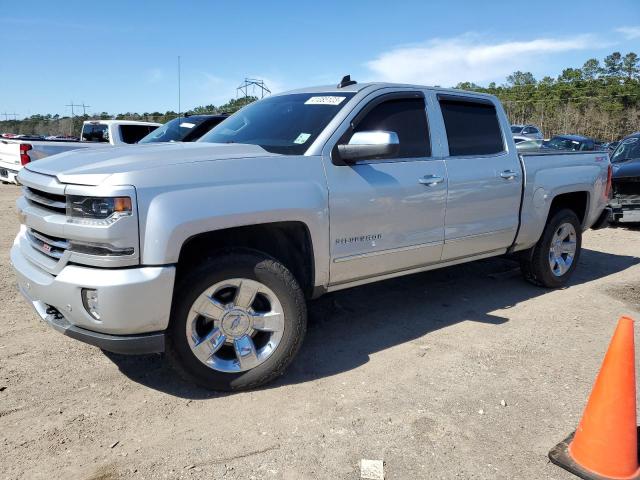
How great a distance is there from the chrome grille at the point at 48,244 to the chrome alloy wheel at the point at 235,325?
2.68 feet

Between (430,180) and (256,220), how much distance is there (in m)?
1.59

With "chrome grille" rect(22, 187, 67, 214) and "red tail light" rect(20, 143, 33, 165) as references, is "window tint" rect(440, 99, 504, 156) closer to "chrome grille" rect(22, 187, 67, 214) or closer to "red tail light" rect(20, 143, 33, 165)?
"chrome grille" rect(22, 187, 67, 214)

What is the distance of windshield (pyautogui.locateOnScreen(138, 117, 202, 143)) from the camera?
9328 millimetres

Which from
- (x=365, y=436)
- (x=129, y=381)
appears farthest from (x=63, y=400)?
(x=365, y=436)

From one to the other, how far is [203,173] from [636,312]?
4.41m

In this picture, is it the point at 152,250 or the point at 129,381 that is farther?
the point at 129,381

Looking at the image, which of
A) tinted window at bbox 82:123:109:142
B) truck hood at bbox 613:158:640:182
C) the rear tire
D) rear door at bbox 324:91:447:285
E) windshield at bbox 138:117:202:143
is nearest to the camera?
rear door at bbox 324:91:447:285

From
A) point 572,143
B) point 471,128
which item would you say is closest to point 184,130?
point 471,128

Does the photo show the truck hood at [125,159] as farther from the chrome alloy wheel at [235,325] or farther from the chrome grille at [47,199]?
the chrome alloy wheel at [235,325]

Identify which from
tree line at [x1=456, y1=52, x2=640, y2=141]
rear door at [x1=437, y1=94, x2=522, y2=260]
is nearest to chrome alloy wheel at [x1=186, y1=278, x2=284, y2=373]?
rear door at [x1=437, y1=94, x2=522, y2=260]

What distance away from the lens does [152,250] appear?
282cm

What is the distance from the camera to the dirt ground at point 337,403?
8.67ft

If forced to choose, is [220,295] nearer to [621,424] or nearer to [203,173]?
[203,173]

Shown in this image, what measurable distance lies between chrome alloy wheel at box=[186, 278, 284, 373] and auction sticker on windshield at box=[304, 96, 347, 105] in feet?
5.14
